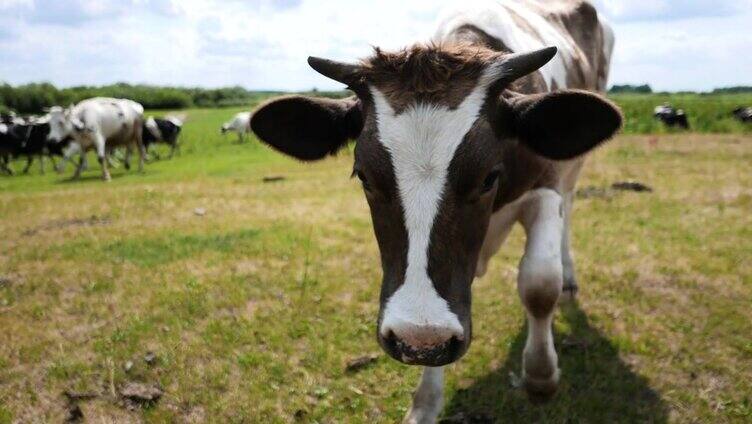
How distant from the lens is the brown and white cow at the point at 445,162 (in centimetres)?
221

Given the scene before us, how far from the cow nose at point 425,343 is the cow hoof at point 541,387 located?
4.09ft

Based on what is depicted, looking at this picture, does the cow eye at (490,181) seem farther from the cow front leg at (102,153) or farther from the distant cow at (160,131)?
the distant cow at (160,131)

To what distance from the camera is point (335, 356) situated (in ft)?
13.3

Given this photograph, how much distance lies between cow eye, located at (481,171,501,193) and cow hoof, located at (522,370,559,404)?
129cm

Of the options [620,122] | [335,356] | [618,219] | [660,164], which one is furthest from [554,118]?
[660,164]

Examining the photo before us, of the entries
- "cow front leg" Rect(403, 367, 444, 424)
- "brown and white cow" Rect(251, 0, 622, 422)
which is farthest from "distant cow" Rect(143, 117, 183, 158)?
"cow front leg" Rect(403, 367, 444, 424)

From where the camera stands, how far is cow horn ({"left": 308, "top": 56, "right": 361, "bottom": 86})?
2.62 metres

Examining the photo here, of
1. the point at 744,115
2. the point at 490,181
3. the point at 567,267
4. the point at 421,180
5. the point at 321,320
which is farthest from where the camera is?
the point at 744,115

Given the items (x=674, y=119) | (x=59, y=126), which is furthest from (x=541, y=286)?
(x=674, y=119)

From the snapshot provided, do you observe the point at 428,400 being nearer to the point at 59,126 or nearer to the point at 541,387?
the point at 541,387

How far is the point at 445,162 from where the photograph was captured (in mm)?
2256

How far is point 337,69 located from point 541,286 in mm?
1485

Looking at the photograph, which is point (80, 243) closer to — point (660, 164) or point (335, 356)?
point (335, 356)

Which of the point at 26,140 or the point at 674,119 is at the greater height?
the point at 26,140
